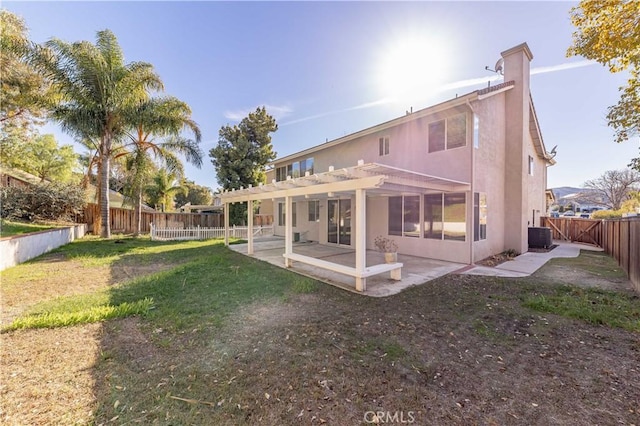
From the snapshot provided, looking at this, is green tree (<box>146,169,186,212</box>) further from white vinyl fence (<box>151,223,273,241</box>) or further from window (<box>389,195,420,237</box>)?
window (<box>389,195,420,237</box>)

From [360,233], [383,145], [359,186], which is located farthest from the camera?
[383,145]

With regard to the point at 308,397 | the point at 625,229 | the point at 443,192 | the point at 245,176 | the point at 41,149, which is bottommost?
the point at 308,397

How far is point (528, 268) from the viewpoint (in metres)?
8.49

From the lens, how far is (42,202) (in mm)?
14141

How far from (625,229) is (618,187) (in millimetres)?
35332

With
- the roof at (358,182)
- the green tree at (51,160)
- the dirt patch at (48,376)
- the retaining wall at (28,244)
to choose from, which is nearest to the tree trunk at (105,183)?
the retaining wall at (28,244)

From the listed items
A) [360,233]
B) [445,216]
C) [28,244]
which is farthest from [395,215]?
[28,244]

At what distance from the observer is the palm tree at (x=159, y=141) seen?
14945 millimetres

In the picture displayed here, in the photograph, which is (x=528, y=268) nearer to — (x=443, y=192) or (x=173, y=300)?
(x=443, y=192)

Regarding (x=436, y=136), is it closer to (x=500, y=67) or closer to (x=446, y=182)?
(x=446, y=182)

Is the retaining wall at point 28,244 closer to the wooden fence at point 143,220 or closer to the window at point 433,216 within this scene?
the wooden fence at point 143,220

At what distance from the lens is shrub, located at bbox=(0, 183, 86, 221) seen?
13.1 metres

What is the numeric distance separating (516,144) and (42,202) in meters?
24.0

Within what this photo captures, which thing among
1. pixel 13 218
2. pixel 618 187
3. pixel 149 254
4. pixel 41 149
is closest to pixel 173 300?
pixel 149 254
